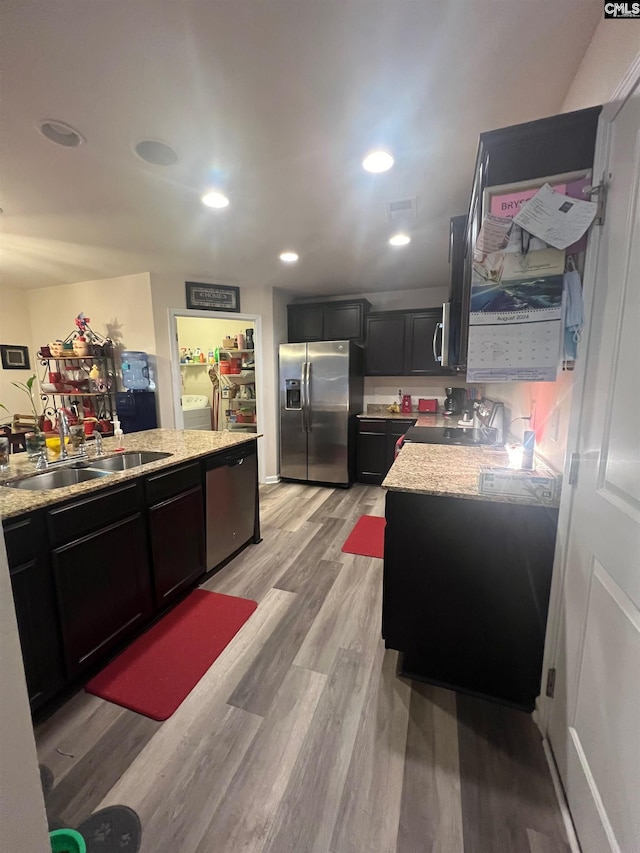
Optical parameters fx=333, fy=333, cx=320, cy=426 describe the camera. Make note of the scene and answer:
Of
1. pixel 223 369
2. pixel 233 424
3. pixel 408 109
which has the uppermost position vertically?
pixel 408 109

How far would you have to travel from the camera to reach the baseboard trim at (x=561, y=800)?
3.35 ft

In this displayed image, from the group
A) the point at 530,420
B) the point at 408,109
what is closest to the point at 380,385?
the point at 530,420

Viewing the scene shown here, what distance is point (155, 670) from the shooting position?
64.0 inches

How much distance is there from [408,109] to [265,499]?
3.52 m

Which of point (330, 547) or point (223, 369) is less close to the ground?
point (223, 369)

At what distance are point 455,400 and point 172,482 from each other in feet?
11.4

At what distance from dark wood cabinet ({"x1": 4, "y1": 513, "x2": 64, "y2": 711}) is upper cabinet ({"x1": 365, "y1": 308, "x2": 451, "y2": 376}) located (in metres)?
3.85

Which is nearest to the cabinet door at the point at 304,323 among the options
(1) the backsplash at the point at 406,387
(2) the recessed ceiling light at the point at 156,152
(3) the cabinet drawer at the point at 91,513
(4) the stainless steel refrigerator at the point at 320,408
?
(4) the stainless steel refrigerator at the point at 320,408

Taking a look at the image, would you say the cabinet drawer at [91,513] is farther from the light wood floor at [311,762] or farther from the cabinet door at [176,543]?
the light wood floor at [311,762]

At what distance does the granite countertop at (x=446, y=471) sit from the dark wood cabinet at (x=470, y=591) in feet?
0.19

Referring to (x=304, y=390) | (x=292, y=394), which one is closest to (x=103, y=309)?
(x=292, y=394)

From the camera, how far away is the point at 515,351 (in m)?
1.15

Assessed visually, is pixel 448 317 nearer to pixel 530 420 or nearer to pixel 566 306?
pixel 530 420

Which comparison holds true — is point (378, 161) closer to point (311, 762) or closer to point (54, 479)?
point (54, 479)
